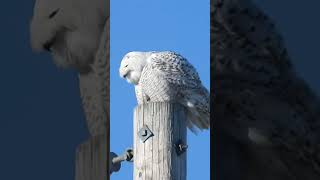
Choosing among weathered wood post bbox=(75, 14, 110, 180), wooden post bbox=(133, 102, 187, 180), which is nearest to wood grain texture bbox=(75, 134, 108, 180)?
weathered wood post bbox=(75, 14, 110, 180)

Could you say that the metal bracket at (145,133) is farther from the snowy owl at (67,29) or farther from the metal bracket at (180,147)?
the snowy owl at (67,29)

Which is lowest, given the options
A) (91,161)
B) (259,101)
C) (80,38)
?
(91,161)

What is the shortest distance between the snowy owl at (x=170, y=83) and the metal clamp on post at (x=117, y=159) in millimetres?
90

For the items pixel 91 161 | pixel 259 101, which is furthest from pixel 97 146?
pixel 259 101

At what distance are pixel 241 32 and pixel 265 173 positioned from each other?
0.79 feet

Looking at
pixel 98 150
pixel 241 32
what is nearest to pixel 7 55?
pixel 98 150

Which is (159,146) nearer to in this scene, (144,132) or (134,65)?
(144,132)

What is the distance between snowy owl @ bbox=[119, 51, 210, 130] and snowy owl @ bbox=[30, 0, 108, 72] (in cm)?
7

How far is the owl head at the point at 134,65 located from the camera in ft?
6.91

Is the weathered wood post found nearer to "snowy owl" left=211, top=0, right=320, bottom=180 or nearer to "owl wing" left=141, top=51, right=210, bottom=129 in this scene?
"owl wing" left=141, top=51, right=210, bottom=129

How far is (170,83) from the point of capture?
6.79 ft

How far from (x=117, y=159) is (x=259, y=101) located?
26 cm

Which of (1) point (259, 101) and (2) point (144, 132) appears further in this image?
(1) point (259, 101)

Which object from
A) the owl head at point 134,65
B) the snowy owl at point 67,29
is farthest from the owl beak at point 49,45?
the owl head at point 134,65
